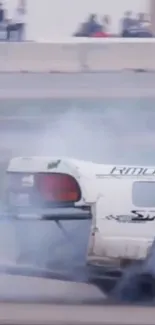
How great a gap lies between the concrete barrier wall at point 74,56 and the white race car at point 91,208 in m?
14.8

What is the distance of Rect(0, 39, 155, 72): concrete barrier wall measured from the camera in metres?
20.1

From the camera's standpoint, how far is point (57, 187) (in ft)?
17.7

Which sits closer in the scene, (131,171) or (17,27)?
(131,171)

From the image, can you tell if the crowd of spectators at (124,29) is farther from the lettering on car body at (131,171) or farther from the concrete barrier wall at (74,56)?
the lettering on car body at (131,171)

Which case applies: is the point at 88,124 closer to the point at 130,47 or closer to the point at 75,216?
the point at 130,47

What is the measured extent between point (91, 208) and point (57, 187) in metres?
0.25

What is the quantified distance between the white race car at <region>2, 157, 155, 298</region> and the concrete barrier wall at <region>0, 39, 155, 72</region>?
14754mm

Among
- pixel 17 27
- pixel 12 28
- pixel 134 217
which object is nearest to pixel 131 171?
pixel 134 217

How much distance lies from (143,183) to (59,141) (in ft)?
19.2

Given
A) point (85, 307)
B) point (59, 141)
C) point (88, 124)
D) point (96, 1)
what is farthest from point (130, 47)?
point (96, 1)

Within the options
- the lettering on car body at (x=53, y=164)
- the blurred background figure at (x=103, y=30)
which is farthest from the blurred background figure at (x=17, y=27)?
the lettering on car body at (x=53, y=164)

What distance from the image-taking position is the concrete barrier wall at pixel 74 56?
66.1 feet

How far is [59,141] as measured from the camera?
1112cm

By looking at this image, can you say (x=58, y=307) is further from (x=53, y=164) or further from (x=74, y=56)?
(x=74, y=56)
